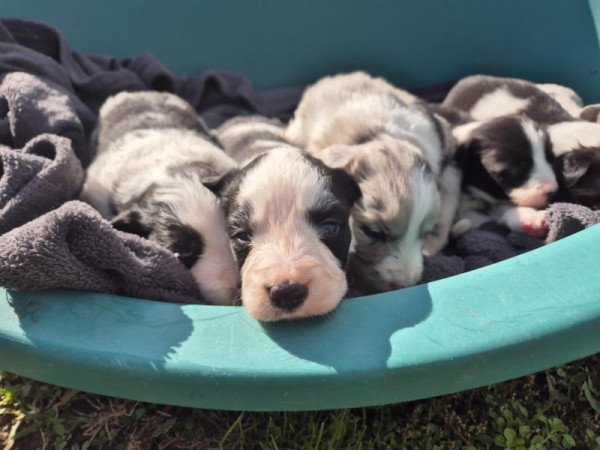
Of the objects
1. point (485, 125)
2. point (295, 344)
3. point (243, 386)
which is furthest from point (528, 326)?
point (485, 125)

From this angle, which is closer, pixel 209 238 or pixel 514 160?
pixel 209 238

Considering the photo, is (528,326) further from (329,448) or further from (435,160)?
(435,160)

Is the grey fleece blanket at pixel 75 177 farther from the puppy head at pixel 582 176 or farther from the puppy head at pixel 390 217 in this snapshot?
the puppy head at pixel 582 176

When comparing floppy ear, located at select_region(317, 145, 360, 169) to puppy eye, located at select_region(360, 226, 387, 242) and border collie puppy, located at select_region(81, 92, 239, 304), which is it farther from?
border collie puppy, located at select_region(81, 92, 239, 304)

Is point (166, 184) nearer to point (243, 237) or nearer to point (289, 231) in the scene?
point (243, 237)

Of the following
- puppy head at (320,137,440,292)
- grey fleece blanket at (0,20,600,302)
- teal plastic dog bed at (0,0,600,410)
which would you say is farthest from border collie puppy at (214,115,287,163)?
teal plastic dog bed at (0,0,600,410)

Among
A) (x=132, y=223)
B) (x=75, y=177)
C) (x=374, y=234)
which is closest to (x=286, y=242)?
(x=374, y=234)
